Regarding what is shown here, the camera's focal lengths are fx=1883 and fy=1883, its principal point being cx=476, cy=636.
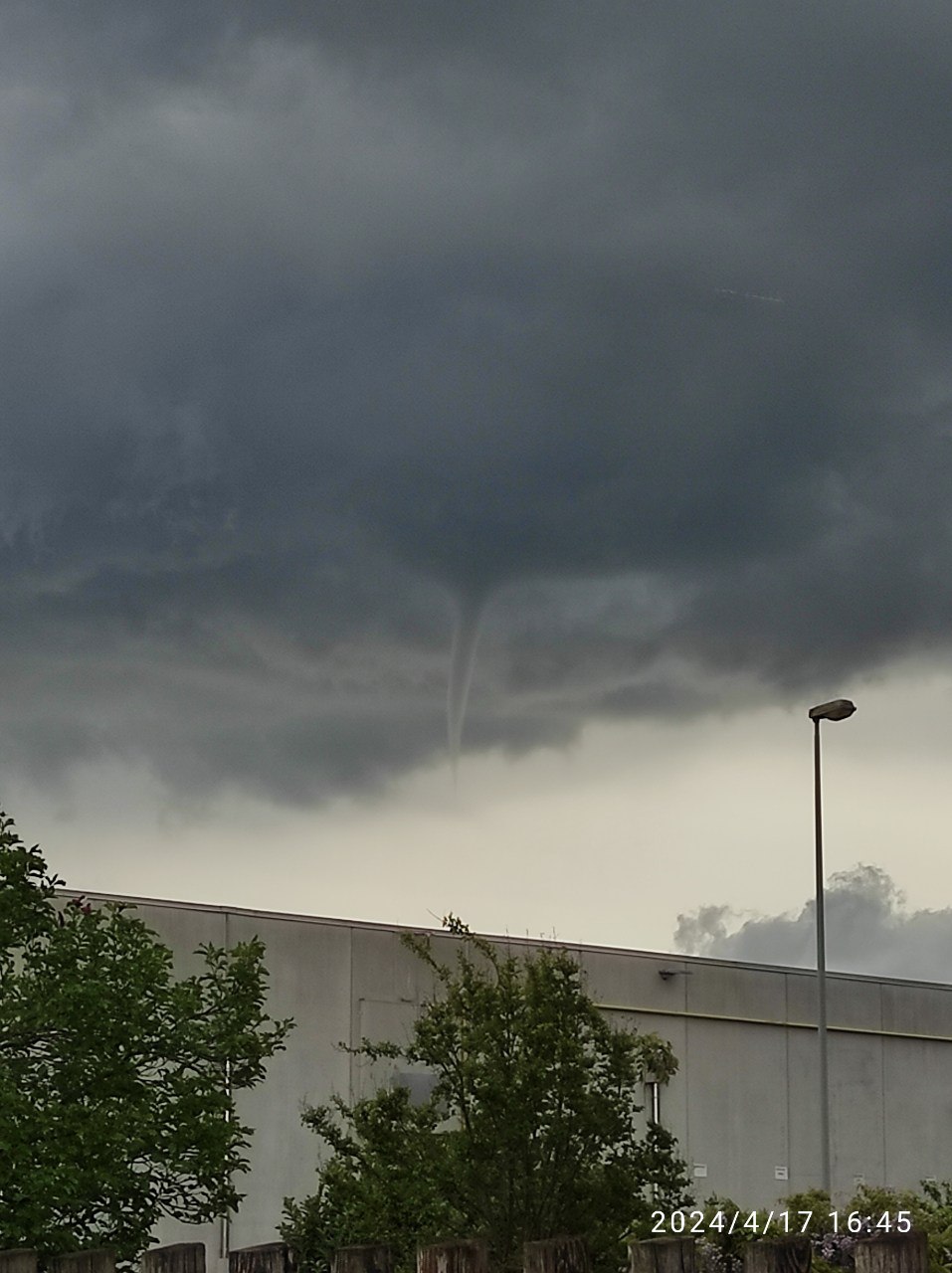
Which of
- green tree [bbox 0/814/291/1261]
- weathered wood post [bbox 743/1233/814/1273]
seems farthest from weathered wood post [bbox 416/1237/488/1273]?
green tree [bbox 0/814/291/1261]

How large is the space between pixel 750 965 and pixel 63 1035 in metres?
34.3

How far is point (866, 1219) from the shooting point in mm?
12586

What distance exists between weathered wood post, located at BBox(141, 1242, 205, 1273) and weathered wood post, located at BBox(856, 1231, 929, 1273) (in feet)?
9.15

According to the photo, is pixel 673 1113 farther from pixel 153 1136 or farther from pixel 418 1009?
pixel 153 1136

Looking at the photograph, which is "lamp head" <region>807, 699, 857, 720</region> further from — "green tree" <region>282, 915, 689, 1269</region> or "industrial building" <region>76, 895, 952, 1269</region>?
"green tree" <region>282, 915, 689, 1269</region>

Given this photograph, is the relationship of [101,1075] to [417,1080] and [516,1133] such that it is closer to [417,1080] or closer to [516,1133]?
[516,1133]

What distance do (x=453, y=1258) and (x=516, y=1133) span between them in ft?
37.9

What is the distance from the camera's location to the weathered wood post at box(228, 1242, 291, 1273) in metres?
Result: 7.78

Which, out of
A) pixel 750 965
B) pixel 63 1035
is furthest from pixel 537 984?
pixel 750 965

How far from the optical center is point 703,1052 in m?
43.2

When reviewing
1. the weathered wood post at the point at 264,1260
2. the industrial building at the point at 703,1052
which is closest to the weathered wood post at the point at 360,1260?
the weathered wood post at the point at 264,1260

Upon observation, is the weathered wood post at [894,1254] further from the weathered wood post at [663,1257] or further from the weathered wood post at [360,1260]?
the weathered wood post at [360,1260]

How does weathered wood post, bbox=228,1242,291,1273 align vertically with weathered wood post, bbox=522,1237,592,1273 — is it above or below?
below

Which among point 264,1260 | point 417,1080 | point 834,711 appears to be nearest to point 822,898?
point 834,711
